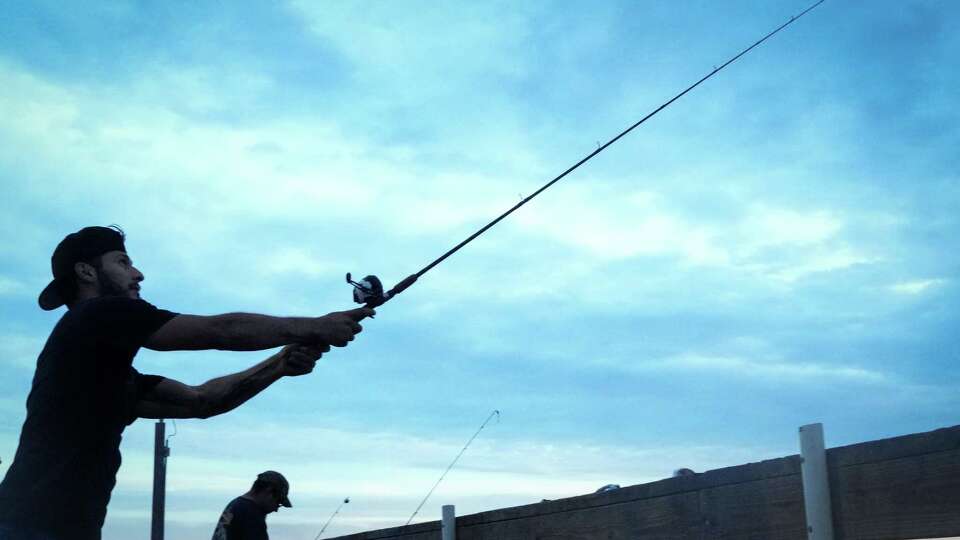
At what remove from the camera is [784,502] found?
137 inches

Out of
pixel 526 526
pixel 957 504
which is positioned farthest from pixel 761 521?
pixel 526 526

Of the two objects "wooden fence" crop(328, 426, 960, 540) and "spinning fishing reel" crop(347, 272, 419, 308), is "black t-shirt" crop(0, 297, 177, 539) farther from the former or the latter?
"wooden fence" crop(328, 426, 960, 540)

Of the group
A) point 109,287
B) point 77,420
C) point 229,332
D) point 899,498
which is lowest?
point 899,498

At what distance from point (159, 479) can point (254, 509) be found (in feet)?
41.5

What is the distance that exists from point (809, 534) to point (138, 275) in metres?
2.55

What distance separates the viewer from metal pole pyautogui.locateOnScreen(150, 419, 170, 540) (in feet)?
65.0

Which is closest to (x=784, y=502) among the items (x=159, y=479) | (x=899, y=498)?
(x=899, y=498)

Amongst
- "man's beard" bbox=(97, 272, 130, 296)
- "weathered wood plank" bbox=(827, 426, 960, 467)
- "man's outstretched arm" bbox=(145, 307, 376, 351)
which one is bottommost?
"weathered wood plank" bbox=(827, 426, 960, 467)

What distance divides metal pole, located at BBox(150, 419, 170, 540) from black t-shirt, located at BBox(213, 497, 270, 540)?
12.2 meters

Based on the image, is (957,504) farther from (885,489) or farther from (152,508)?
(152,508)

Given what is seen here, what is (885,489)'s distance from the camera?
312 cm

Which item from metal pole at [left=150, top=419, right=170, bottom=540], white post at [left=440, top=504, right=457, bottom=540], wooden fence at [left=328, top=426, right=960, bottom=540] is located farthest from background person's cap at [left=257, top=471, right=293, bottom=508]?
metal pole at [left=150, top=419, right=170, bottom=540]

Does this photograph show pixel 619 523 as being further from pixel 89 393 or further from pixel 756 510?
pixel 89 393

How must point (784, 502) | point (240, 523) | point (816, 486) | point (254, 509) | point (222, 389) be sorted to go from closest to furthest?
point (816, 486), point (784, 502), point (222, 389), point (240, 523), point (254, 509)
